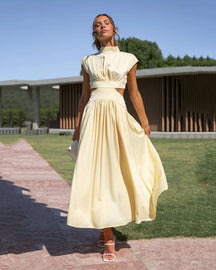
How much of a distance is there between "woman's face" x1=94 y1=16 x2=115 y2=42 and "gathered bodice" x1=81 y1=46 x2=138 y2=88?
0.32ft

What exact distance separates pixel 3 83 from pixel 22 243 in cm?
2150

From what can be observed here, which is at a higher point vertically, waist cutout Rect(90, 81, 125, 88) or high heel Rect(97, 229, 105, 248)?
waist cutout Rect(90, 81, 125, 88)

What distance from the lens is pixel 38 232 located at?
3598mm

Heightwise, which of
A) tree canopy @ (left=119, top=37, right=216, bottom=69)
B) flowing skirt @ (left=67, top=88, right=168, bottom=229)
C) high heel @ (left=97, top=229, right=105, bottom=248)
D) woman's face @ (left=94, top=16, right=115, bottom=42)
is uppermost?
tree canopy @ (left=119, top=37, right=216, bottom=69)

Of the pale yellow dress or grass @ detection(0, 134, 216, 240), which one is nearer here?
the pale yellow dress

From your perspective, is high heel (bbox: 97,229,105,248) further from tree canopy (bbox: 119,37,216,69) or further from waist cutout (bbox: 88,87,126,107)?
tree canopy (bbox: 119,37,216,69)

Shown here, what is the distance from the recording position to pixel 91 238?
341cm

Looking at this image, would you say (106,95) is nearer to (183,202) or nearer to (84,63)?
(84,63)

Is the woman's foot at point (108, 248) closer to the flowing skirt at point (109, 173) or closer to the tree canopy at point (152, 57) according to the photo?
the flowing skirt at point (109, 173)

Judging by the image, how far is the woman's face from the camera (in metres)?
3.05

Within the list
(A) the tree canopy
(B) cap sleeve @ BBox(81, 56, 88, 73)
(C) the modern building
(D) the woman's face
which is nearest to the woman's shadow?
(B) cap sleeve @ BBox(81, 56, 88, 73)

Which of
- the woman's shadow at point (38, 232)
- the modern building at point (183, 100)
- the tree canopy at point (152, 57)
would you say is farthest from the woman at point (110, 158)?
the tree canopy at point (152, 57)

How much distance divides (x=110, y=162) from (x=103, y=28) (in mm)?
1127

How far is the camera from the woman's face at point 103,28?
3.05 metres
